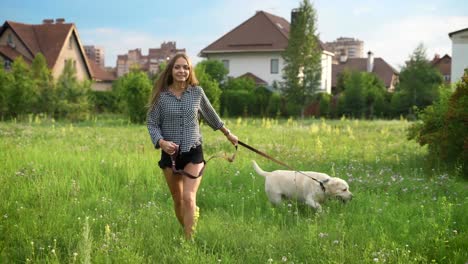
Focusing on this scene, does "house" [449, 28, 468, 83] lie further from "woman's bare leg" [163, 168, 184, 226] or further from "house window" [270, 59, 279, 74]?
"woman's bare leg" [163, 168, 184, 226]

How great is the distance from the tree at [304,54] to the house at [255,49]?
7347 mm

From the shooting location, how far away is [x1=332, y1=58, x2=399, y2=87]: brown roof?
234 ft

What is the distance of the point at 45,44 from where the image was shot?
162 feet

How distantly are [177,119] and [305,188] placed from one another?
220cm

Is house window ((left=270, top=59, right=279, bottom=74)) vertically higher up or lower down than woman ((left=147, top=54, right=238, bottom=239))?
higher up

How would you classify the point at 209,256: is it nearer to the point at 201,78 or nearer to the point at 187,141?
the point at 187,141

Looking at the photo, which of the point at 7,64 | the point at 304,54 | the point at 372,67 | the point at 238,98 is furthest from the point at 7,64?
the point at 372,67

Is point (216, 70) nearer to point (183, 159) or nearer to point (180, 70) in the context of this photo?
point (180, 70)

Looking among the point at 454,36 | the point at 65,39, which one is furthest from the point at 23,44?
the point at 454,36

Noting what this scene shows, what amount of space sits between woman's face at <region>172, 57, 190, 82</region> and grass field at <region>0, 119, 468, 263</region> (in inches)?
66.7

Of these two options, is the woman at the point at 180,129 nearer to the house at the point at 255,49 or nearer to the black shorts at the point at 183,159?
the black shorts at the point at 183,159

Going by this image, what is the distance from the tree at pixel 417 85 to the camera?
1527 inches

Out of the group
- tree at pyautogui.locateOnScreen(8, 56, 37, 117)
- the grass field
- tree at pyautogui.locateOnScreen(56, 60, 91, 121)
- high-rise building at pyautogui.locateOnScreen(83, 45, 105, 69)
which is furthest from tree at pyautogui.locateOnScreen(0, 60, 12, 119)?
high-rise building at pyautogui.locateOnScreen(83, 45, 105, 69)

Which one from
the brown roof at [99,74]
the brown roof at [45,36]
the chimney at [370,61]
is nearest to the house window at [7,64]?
the brown roof at [45,36]
